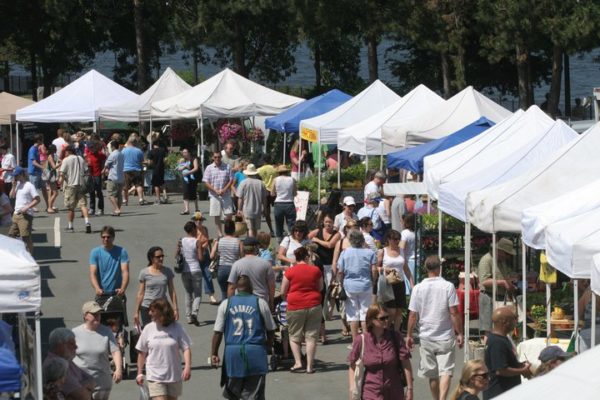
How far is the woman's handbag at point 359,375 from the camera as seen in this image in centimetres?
1126

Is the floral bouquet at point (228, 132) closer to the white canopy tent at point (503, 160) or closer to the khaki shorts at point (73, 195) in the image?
the khaki shorts at point (73, 195)

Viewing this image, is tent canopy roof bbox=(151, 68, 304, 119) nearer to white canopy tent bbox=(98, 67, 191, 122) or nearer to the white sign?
white canopy tent bbox=(98, 67, 191, 122)

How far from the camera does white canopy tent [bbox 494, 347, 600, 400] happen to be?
171 inches

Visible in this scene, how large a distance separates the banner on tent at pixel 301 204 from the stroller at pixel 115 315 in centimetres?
825

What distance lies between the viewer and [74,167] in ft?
80.2

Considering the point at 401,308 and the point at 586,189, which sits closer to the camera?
the point at 586,189

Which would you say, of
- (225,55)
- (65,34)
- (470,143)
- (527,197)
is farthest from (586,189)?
(225,55)

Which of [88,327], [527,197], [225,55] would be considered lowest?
[88,327]

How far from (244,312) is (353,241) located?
11.3 ft

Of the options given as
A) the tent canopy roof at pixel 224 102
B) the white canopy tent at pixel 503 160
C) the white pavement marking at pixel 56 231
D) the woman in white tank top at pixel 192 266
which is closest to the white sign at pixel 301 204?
the white pavement marking at pixel 56 231

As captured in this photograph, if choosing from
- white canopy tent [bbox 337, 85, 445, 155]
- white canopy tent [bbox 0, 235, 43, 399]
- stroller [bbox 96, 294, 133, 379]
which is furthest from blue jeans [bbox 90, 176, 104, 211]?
white canopy tent [bbox 0, 235, 43, 399]

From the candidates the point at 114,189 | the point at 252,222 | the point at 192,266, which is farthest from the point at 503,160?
the point at 114,189

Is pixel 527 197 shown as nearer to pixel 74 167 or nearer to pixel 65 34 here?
pixel 74 167

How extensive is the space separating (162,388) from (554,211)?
3.87 m
